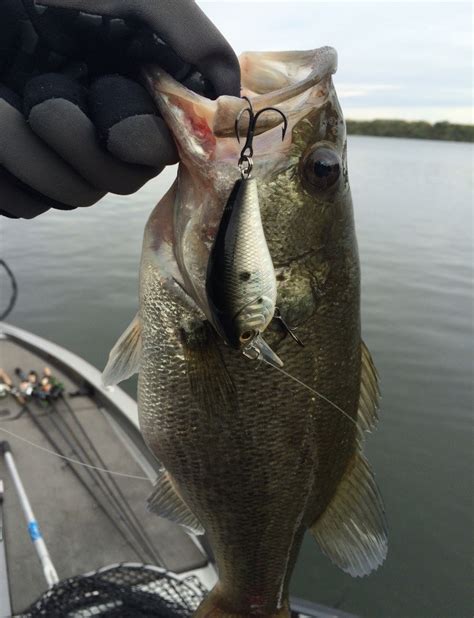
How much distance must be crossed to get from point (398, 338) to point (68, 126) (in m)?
8.85

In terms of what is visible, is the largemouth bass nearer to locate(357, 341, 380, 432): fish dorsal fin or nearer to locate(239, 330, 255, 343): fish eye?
locate(357, 341, 380, 432): fish dorsal fin

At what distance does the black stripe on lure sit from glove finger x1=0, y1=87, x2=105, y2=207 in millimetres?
471

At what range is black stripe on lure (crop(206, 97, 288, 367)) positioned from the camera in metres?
1.21

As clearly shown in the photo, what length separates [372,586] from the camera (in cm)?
461

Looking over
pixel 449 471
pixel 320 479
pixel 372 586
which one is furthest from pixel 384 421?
pixel 320 479

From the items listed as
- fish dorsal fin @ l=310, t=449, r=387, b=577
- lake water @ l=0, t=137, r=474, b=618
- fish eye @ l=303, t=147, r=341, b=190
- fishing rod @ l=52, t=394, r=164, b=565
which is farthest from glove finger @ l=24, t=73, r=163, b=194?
lake water @ l=0, t=137, r=474, b=618

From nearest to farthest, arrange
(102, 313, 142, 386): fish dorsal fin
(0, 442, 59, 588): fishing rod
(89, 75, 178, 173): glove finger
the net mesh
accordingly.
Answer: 1. (89, 75, 178, 173): glove finger
2. (102, 313, 142, 386): fish dorsal fin
3. the net mesh
4. (0, 442, 59, 588): fishing rod

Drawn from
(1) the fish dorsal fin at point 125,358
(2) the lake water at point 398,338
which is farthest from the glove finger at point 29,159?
(2) the lake water at point 398,338

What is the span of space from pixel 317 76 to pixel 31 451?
376 cm

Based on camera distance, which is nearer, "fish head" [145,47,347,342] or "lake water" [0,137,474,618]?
"fish head" [145,47,347,342]

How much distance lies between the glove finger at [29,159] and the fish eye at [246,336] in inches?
24.0

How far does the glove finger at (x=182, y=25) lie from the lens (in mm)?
1251

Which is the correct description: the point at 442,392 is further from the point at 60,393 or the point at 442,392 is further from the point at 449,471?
the point at 60,393

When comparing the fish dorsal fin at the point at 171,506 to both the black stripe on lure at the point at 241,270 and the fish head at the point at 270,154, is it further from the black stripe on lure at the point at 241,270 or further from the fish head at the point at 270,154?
the black stripe on lure at the point at 241,270
